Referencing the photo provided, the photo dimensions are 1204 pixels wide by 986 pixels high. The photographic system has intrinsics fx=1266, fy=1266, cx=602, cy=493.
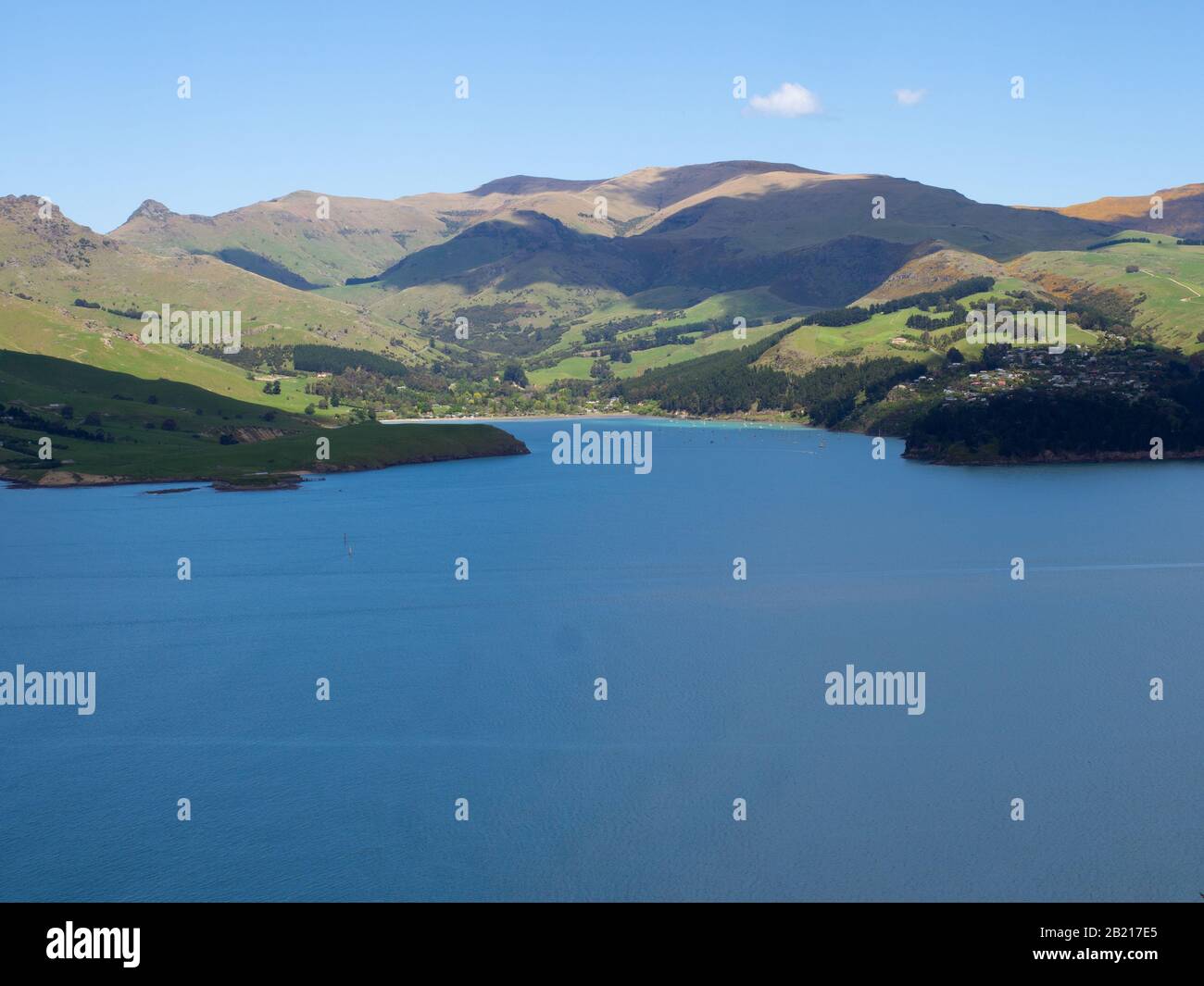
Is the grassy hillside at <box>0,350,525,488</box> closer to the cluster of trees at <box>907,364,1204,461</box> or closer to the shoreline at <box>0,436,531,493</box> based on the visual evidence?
the shoreline at <box>0,436,531,493</box>

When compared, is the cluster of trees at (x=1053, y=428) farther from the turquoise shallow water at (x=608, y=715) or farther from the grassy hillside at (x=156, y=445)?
the grassy hillside at (x=156, y=445)

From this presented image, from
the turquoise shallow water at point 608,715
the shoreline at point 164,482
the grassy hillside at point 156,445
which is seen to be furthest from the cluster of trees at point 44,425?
the turquoise shallow water at point 608,715

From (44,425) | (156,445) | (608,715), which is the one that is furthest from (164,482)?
(608,715)

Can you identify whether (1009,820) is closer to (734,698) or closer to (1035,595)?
(734,698)

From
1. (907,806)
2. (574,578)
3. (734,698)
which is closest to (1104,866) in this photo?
(907,806)

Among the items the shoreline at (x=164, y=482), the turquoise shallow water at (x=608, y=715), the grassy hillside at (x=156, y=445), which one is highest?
the grassy hillside at (x=156, y=445)

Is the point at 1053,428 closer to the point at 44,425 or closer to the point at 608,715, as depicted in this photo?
the point at 608,715

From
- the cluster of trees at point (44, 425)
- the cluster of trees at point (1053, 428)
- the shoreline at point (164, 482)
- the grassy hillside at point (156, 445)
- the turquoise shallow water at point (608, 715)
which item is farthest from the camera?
the cluster of trees at point (44, 425)

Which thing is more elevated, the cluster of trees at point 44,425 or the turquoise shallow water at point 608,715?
the cluster of trees at point 44,425

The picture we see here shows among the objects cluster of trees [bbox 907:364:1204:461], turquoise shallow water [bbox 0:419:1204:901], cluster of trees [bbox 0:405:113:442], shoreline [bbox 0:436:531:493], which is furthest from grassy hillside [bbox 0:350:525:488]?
cluster of trees [bbox 907:364:1204:461]
